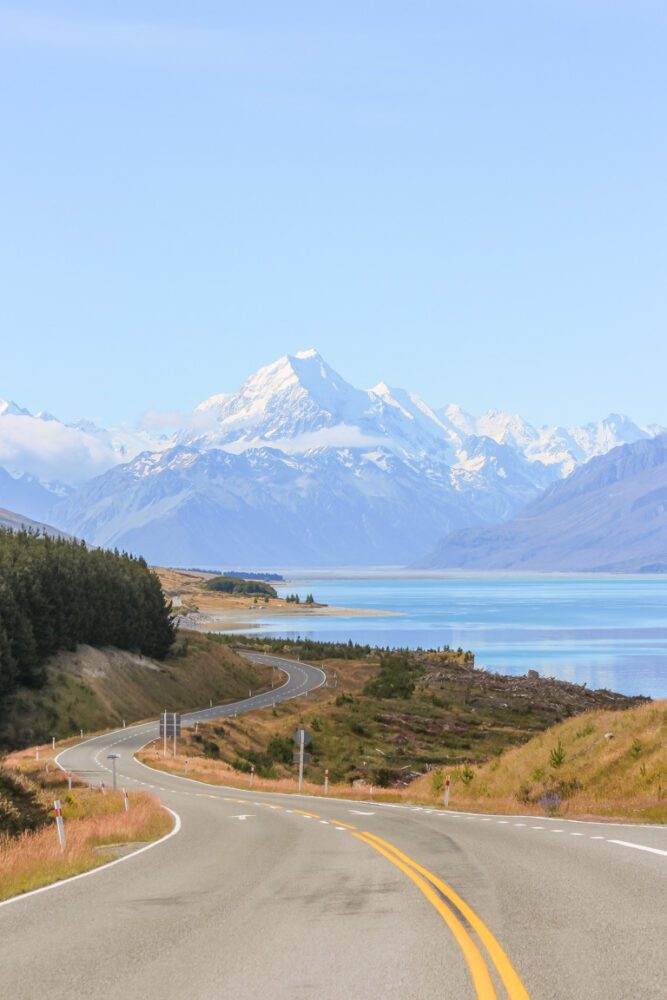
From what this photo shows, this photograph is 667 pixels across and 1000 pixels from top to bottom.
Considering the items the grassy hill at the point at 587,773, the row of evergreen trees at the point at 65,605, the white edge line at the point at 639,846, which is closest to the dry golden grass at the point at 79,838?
the white edge line at the point at 639,846

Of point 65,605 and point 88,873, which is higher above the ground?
point 65,605

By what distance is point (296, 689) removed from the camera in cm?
11894

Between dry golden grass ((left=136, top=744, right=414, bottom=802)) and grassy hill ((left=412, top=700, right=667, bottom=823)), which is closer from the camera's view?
grassy hill ((left=412, top=700, right=667, bottom=823))

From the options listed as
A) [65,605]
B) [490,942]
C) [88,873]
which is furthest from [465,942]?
[65,605]

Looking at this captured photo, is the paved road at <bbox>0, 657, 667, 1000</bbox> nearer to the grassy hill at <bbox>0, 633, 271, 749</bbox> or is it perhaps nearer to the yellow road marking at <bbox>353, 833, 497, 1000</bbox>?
the yellow road marking at <bbox>353, 833, 497, 1000</bbox>

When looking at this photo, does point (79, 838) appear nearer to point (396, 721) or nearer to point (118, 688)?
point (396, 721)

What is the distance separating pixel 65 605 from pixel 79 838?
272 ft

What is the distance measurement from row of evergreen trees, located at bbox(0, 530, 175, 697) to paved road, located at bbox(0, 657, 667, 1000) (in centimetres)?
7270

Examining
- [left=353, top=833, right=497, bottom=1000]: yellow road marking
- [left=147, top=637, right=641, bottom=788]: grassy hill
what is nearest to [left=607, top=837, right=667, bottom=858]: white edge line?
[left=353, top=833, right=497, bottom=1000]: yellow road marking

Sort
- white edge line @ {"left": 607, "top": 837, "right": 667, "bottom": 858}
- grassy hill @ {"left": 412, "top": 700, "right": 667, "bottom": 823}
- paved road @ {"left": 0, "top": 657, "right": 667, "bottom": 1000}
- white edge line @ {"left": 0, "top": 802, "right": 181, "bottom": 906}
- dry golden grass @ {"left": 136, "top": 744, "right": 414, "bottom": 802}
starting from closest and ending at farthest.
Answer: paved road @ {"left": 0, "top": 657, "right": 667, "bottom": 1000} → white edge line @ {"left": 0, "top": 802, "right": 181, "bottom": 906} → white edge line @ {"left": 607, "top": 837, "right": 667, "bottom": 858} → grassy hill @ {"left": 412, "top": 700, "right": 667, "bottom": 823} → dry golden grass @ {"left": 136, "top": 744, "right": 414, "bottom": 802}

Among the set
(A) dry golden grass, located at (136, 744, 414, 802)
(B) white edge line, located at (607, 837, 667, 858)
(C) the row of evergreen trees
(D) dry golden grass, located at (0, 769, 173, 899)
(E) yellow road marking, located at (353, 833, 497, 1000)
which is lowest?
(A) dry golden grass, located at (136, 744, 414, 802)

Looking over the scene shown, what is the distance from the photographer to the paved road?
997 centimetres

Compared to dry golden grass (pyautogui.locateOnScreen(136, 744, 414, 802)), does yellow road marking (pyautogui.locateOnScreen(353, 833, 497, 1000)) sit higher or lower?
higher

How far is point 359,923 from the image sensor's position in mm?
12695
